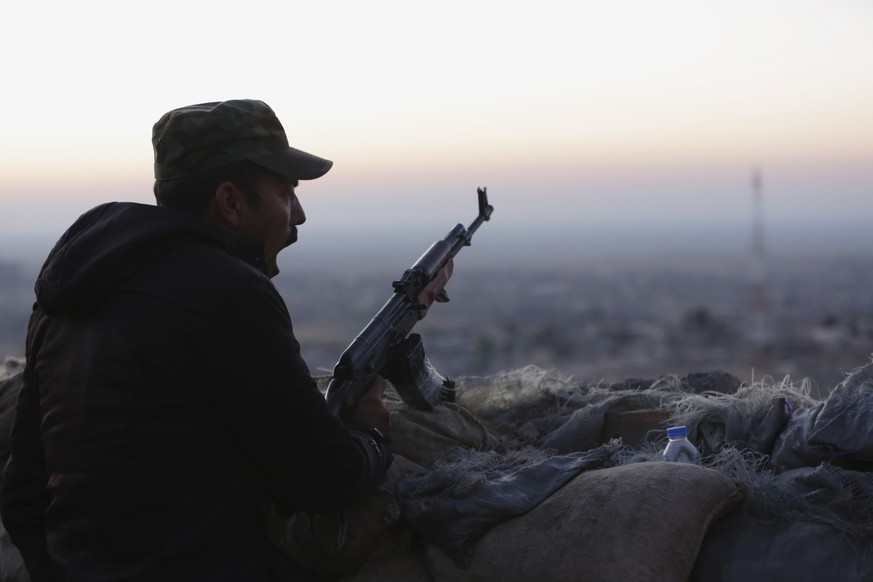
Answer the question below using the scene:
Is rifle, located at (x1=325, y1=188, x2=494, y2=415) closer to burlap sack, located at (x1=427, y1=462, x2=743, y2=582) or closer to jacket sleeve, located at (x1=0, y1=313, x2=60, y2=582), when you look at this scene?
burlap sack, located at (x1=427, y1=462, x2=743, y2=582)

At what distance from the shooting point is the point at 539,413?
4.23 metres

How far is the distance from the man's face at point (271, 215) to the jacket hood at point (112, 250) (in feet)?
0.52

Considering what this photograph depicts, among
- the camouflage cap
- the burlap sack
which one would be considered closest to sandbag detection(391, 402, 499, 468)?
the burlap sack

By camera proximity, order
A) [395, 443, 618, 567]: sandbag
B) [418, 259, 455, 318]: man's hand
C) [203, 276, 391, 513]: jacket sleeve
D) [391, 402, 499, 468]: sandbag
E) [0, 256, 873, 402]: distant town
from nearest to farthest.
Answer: [203, 276, 391, 513]: jacket sleeve → [395, 443, 618, 567]: sandbag → [391, 402, 499, 468]: sandbag → [418, 259, 455, 318]: man's hand → [0, 256, 873, 402]: distant town

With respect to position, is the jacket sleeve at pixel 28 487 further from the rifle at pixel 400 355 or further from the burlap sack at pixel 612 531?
the burlap sack at pixel 612 531

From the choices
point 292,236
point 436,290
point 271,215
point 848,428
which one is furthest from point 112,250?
point 848,428

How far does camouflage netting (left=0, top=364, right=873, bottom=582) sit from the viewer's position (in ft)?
8.86

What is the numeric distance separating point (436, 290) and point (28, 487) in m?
1.71

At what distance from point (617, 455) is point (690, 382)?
122 centimetres

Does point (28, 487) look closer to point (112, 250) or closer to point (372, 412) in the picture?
point (112, 250)

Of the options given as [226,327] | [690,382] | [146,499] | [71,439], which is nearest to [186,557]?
[146,499]

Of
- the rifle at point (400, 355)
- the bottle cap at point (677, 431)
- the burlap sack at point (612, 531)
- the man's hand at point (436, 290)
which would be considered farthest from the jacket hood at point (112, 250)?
the bottle cap at point (677, 431)

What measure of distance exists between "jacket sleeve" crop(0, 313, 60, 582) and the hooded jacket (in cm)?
25

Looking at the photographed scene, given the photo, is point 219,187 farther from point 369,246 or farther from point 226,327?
point 369,246
